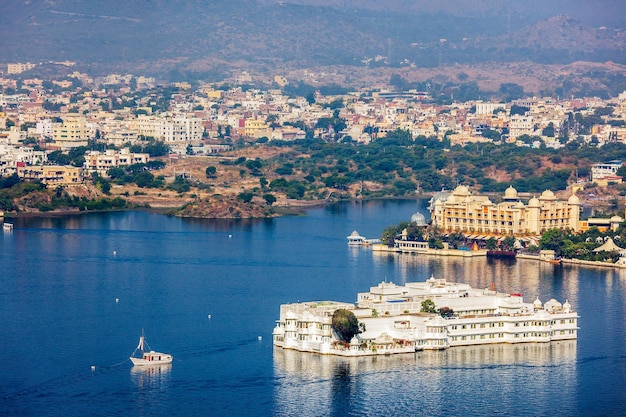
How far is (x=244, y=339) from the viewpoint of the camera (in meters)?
24.8

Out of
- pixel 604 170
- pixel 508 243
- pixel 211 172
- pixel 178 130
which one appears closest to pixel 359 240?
pixel 508 243

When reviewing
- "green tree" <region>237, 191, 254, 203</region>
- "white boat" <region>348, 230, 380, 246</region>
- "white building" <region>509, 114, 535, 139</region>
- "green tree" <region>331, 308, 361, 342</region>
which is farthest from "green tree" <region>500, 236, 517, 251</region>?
"white building" <region>509, 114, 535, 139</region>

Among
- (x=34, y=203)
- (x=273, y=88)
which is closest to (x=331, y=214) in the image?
(x=34, y=203)

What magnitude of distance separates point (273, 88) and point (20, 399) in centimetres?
7982

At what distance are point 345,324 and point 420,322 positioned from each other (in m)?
1.46

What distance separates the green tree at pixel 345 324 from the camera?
23016 millimetres

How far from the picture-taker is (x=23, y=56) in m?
110

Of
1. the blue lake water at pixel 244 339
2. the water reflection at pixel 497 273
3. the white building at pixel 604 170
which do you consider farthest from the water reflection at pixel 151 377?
the white building at pixel 604 170

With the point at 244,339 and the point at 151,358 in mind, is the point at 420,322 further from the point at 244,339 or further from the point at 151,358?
the point at 151,358

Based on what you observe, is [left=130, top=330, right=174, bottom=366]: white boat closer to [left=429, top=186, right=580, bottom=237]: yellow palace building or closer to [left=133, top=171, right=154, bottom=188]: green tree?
[left=429, top=186, right=580, bottom=237]: yellow palace building

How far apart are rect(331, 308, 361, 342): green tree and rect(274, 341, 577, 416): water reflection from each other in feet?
1.11

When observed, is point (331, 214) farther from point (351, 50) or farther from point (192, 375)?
point (351, 50)

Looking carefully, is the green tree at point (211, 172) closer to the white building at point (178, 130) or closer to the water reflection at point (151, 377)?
the white building at point (178, 130)

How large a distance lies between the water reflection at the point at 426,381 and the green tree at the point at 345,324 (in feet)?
1.11
